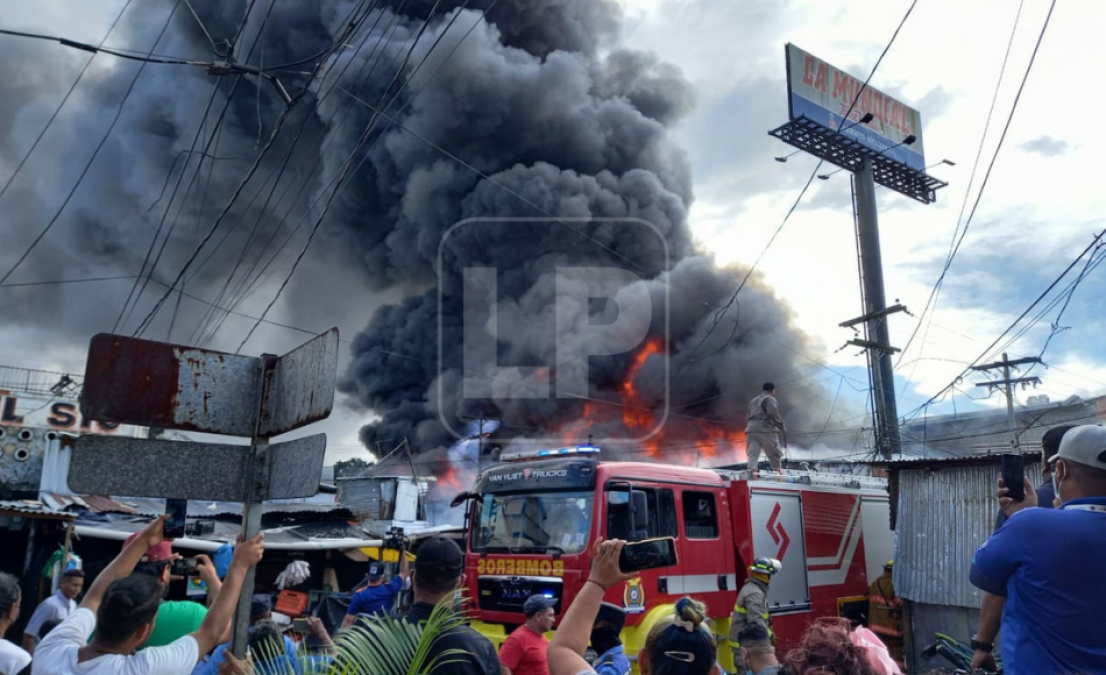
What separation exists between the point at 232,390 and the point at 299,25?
106 feet

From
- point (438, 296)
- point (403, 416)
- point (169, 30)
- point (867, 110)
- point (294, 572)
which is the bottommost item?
point (294, 572)

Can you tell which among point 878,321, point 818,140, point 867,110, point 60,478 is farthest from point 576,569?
point 867,110

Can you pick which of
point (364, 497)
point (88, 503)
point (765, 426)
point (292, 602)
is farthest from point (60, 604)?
point (364, 497)

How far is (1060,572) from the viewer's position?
1.98 meters

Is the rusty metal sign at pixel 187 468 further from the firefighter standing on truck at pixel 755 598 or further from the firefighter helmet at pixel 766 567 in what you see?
the firefighter helmet at pixel 766 567

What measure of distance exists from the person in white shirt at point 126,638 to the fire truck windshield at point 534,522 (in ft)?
15.2

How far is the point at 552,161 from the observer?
3152cm

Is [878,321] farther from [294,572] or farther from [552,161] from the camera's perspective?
[294,572]

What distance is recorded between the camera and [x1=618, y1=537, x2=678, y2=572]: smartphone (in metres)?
2.03

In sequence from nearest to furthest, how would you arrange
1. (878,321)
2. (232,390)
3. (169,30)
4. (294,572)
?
(232,390) < (294,572) < (878,321) < (169,30)

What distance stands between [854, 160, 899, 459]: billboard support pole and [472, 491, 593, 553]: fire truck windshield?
558 inches

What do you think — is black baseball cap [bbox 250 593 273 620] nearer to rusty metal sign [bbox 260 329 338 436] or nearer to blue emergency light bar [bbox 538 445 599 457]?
rusty metal sign [bbox 260 329 338 436]

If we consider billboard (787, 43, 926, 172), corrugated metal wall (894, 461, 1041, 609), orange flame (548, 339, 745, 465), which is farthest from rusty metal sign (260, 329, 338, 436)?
billboard (787, 43, 926, 172)

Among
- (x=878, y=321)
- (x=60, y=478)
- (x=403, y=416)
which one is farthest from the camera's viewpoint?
(x=403, y=416)
